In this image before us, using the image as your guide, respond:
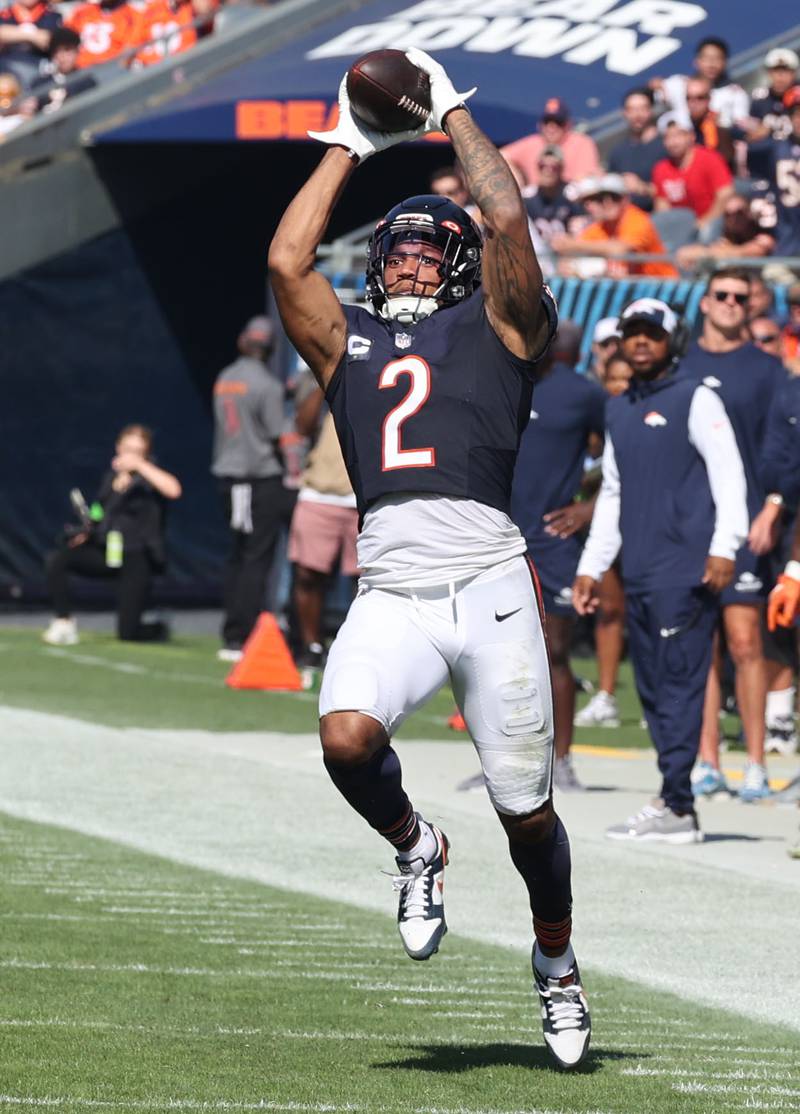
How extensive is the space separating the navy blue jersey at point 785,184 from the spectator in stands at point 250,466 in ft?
12.2

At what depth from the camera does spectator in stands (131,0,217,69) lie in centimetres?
2102

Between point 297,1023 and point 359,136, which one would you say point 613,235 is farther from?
point 297,1023

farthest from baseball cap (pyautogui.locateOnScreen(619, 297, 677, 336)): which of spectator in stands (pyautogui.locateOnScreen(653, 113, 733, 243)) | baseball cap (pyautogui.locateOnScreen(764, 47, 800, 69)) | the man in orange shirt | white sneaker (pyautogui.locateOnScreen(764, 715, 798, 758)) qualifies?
baseball cap (pyautogui.locateOnScreen(764, 47, 800, 69))

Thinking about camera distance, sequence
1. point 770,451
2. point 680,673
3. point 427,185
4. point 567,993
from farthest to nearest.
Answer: point 427,185
point 770,451
point 680,673
point 567,993

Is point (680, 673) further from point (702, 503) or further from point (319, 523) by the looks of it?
point (319, 523)

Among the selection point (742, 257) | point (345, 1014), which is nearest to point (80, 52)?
point (742, 257)

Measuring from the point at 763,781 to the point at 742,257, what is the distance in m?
6.17

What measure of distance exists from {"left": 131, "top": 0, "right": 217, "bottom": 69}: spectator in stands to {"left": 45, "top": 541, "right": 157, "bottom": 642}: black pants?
18.2ft

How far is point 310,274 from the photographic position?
5246mm

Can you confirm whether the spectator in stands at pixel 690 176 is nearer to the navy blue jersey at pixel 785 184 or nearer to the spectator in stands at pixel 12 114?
the navy blue jersey at pixel 785 184

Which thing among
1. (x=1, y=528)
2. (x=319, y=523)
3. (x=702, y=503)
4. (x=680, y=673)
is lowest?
(x=1, y=528)

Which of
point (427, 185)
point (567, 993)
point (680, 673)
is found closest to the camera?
point (567, 993)

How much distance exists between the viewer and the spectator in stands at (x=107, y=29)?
74.8ft

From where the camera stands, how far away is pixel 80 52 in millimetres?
22781
